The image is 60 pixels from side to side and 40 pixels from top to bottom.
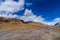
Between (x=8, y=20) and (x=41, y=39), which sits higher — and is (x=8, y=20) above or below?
above

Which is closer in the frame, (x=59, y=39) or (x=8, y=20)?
(x=59, y=39)

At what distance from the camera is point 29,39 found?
12.4m

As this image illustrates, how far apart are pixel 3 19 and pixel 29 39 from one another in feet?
207

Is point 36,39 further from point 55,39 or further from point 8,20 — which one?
point 8,20

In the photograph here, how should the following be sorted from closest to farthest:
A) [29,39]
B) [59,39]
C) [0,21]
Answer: [29,39] → [59,39] → [0,21]

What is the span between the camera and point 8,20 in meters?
74.6

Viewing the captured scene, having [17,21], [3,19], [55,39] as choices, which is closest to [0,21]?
[3,19]

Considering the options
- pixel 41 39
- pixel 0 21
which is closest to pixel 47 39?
pixel 41 39

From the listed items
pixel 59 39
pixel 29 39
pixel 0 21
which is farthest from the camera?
pixel 0 21

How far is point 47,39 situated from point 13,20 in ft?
203

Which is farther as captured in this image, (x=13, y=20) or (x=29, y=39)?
(x=13, y=20)

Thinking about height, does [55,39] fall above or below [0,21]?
below

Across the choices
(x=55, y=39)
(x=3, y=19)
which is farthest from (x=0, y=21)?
(x=55, y=39)

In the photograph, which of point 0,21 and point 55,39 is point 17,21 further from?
point 55,39
